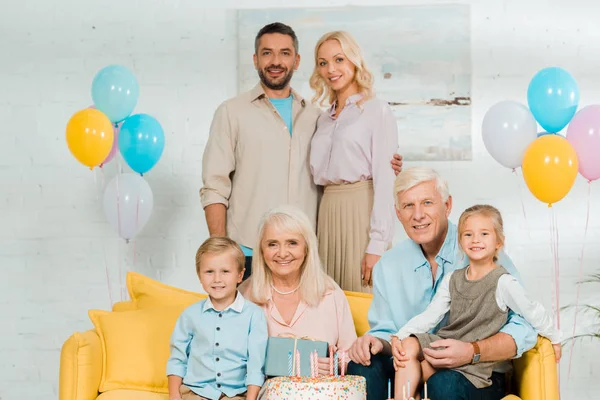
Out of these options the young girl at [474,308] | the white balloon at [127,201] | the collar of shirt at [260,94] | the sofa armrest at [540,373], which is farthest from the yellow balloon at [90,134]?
the sofa armrest at [540,373]

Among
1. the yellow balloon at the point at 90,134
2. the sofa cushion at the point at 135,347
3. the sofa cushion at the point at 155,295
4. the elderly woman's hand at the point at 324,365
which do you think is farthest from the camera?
the yellow balloon at the point at 90,134

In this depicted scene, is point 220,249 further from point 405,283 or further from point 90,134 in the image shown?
point 90,134

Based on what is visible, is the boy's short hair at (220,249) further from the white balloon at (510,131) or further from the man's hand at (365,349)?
the white balloon at (510,131)

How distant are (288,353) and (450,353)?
0.55 metres

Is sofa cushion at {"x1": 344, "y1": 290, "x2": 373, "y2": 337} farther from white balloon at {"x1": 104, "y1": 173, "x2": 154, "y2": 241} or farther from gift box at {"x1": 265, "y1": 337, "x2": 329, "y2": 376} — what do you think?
white balloon at {"x1": 104, "y1": 173, "x2": 154, "y2": 241}

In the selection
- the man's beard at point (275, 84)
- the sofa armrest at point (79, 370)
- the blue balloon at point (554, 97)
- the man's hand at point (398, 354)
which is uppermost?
the man's beard at point (275, 84)

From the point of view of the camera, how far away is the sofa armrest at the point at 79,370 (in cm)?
284

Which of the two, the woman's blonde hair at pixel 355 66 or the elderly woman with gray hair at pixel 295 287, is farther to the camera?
the woman's blonde hair at pixel 355 66

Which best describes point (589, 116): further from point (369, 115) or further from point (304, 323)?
point (304, 323)

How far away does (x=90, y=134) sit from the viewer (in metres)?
3.63

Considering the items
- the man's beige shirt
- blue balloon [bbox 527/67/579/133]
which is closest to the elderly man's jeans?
the man's beige shirt

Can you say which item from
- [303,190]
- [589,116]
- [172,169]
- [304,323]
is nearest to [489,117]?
[589,116]

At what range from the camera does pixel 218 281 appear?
8.97 feet

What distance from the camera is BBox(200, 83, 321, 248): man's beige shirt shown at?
134 inches
